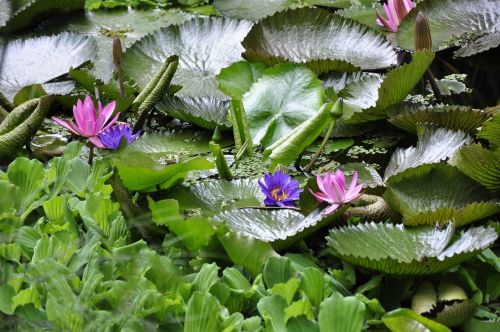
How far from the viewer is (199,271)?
143 cm

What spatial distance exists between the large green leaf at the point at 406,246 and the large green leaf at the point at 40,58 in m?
1.24

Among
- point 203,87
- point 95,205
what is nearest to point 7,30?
point 203,87

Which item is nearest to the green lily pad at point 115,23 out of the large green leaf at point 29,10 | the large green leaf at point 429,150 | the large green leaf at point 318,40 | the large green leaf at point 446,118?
the large green leaf at point 29,10

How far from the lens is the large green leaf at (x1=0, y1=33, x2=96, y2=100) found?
7.73ft

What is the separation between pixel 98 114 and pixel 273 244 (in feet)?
2.04

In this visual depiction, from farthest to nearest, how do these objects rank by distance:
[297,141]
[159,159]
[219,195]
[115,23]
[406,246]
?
[115,23] < [159,159] < [297,141] < [219,195] < [406,246]

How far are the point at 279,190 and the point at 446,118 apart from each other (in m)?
0.49

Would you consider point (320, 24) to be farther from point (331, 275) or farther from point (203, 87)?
point (331, 275)

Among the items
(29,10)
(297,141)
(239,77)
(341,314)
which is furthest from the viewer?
(29,10)

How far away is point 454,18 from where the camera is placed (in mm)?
2541

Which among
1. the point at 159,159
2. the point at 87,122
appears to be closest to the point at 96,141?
the point at 87,122

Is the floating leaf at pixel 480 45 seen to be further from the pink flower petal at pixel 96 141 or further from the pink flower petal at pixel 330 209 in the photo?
the pink flower petal at pixel 96 141

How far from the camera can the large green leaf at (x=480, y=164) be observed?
5.18ft

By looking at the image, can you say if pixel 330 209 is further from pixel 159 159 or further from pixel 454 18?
pixel 454 18
